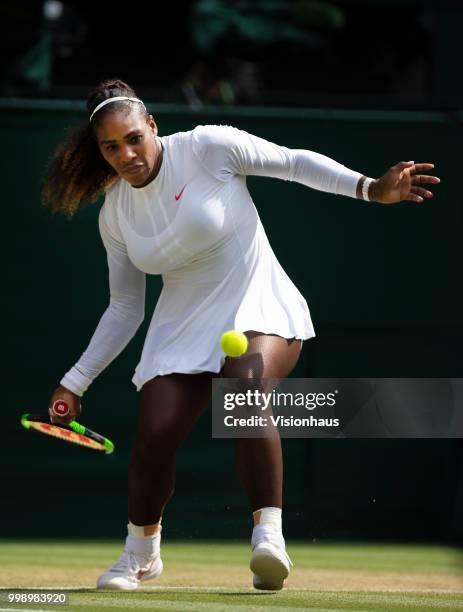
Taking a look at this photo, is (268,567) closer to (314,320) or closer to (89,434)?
(89,434)

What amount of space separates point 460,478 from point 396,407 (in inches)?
24.2

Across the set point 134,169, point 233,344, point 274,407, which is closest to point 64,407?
point 233,344

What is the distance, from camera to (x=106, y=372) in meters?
7.45

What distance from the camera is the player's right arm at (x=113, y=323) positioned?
446 centimetres

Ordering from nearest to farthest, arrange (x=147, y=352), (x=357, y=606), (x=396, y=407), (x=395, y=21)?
(x=357, y=606)
(x=147, y=352)
(x=396, y=407)
(x=395, y=21)

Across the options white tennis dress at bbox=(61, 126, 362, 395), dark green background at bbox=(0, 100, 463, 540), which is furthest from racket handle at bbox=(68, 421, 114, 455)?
dark green background at bbox=(0, 100, 463, 540)

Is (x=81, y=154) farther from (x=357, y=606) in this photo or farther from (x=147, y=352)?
(x=357, y=606)

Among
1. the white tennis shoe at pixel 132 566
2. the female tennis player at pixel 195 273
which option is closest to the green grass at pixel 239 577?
the white tennis shoe at pixel 132 566

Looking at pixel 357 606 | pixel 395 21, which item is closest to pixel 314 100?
pixel 357 606

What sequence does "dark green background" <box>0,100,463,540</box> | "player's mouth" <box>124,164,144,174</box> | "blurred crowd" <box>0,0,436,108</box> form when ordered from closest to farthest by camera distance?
"player's mouth" <box>124,164,144,174</box>
"dark green background" <box>0,100,463,540</box>
"blurred crowd" <box>0,0,436,108</box>

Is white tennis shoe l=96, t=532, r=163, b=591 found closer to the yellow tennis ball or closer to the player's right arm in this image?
the player's right arm

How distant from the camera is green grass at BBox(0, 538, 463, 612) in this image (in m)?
3.96

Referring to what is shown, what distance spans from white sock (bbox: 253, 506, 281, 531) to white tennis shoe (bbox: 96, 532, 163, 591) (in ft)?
1.56

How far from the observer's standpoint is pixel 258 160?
4246 millimetres
